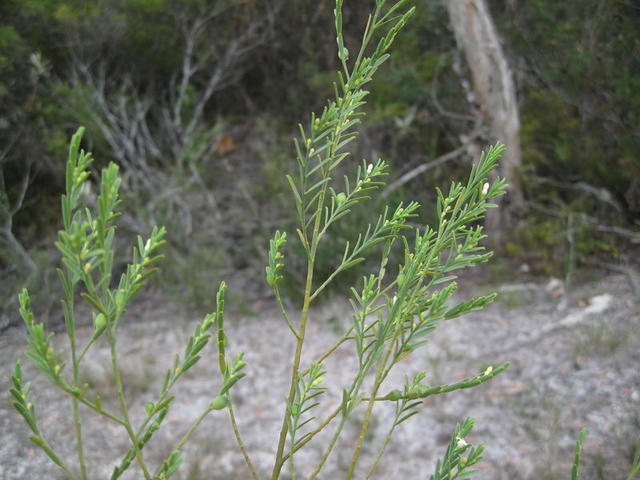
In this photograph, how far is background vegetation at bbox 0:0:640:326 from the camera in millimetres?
3891

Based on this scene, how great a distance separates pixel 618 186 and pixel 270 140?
10.2 ft

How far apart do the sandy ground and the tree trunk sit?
101cm

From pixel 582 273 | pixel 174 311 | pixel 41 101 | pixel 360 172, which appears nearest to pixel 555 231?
pixel 582 273

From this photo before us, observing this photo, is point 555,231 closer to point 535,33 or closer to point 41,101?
point 535,33

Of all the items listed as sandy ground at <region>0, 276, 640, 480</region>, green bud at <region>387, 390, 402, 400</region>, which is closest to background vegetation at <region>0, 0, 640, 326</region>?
sandy ground at <region>0, 276, 640, 480</region>

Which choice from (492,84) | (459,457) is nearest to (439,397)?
(459,457)

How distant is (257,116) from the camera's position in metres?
6.26

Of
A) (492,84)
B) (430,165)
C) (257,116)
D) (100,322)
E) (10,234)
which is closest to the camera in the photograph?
(100,322)

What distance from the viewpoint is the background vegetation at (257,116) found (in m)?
3.89

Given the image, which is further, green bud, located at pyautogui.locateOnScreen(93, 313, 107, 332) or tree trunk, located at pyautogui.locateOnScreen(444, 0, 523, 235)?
tree trunk, located at pyautogui.locateOnScreen(444, 0, 523, 235)

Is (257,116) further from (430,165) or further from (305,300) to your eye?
(305,300)

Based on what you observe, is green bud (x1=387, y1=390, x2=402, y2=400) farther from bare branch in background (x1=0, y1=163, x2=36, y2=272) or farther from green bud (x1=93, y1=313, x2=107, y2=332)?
bare branch in background (x1=0, y1=163, x2=36, y2=272)

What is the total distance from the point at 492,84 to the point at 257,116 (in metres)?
2.75

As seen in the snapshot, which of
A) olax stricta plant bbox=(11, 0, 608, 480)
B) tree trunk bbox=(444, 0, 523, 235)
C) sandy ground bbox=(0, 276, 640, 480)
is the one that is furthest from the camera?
tree trunk bbox=(444, 0, 523, 235)
